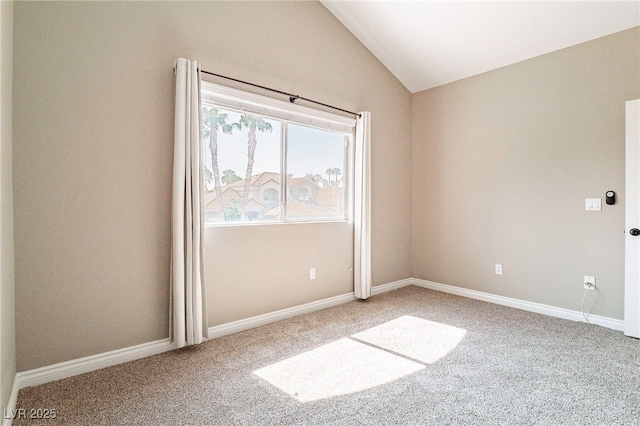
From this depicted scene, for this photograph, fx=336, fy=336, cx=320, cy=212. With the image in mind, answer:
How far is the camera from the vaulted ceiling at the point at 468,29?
2992mm

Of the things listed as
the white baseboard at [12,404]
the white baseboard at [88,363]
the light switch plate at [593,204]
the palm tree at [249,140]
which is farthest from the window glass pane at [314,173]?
the light switch plate at [593,204]

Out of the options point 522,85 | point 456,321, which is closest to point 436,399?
point 456,321

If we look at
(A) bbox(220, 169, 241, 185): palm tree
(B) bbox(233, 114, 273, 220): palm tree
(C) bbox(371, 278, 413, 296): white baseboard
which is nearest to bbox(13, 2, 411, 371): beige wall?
(B) bbox(233, 114, 273, 220): palm tree

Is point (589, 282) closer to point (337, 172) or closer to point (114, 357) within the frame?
point (337, 172)

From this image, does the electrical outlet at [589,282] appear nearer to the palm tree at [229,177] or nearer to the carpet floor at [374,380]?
the carpet floor at [374,380]

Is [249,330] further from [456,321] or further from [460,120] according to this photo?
[460,120]

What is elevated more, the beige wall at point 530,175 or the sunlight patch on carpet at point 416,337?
the beige wall at point 530,175

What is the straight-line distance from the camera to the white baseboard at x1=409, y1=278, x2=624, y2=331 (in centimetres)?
312

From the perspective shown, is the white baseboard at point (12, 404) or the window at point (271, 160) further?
the window at point (271, 160)

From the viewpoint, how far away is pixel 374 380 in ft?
7.09

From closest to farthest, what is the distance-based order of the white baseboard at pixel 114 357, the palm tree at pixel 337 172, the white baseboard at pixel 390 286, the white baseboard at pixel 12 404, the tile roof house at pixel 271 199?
the white baseboard at pixel 12 404, the white baseboard at pixel 114 357, the tile roof house at pixel 271 199, the palm tree at pixel 337 172, the white baseboard at pixel 390 286

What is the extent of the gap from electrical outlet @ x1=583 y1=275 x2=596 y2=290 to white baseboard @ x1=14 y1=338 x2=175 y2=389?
149 inches

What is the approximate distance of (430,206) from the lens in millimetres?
4574

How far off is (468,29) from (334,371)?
11.4 feet
